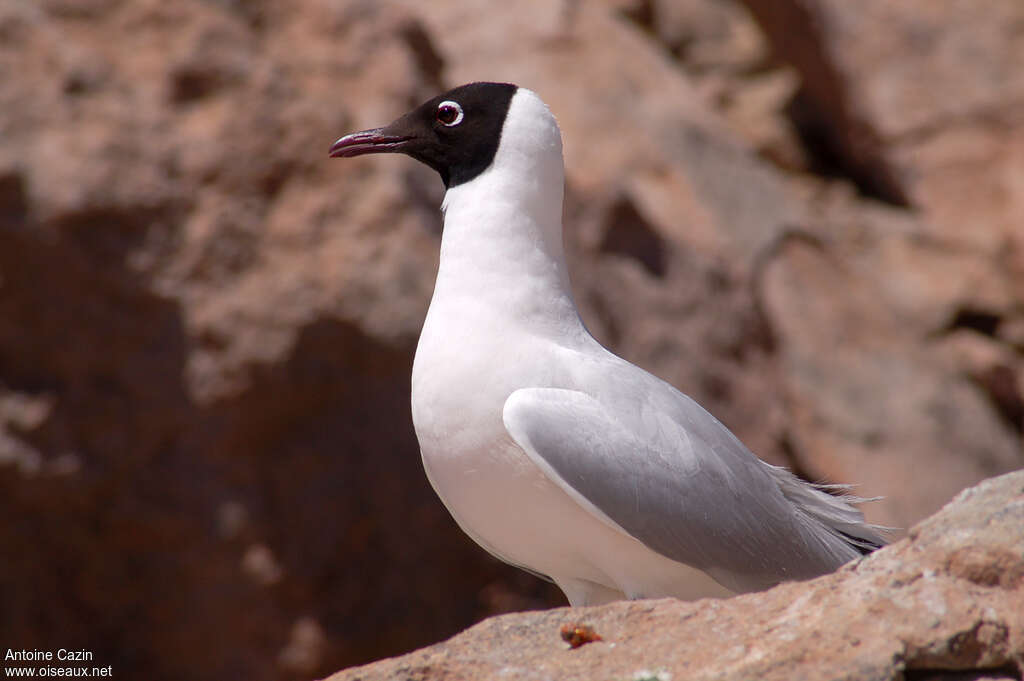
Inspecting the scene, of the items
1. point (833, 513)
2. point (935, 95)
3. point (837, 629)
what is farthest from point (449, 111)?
point (935, 95)

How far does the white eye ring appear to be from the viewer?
3.62 metres

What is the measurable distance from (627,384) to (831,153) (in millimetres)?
7186

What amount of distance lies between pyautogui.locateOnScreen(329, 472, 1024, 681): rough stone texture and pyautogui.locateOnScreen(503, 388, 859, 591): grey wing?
0.52m

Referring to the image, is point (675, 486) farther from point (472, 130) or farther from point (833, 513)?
point (472, 130)

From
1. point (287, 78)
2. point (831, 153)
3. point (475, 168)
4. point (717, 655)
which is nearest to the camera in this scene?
point (717, 655)

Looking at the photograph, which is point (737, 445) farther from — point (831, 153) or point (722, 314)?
point (831, 153)

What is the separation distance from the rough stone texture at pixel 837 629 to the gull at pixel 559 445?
0.55 meters

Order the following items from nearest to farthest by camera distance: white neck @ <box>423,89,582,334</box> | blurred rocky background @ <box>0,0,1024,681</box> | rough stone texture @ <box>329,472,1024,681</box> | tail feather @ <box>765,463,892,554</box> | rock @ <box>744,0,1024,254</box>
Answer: rough stone texture @ <box>329,472,1024,681</box>
white neck @ <box>423,89,582,334</box>
tail feather @ <box>765,463,892,554</box>
blurred rocky background @ <box>0,0,1024,681</box>
rock @ <box>744,0,1024,254</box>

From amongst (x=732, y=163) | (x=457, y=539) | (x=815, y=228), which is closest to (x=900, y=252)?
(x=815, y=228)

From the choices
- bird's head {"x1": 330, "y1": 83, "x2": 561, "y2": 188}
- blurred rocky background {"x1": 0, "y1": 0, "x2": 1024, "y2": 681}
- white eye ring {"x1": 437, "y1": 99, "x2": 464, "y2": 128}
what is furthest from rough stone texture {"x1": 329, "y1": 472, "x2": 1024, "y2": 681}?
blurred rocky background {"x1": 0, "y1": 0, "x2": 1024, "y2": 681}

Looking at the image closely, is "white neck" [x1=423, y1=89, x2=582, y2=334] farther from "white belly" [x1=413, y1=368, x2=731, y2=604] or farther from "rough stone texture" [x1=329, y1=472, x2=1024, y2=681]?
"rough stone texture" [x1=329, y1=472, x2=1024, y2=681]

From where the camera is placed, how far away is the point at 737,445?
340 cm

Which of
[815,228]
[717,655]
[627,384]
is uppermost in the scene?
[815,228]

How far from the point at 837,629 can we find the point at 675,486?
97 cm
